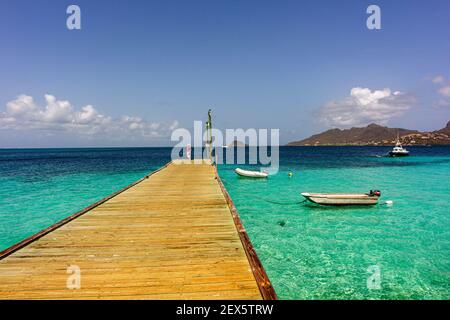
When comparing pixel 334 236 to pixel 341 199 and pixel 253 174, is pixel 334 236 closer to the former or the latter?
pixel 341 199

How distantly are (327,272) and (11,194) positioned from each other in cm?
2899

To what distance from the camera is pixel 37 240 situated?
683 cm

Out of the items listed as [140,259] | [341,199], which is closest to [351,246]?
[341,199]

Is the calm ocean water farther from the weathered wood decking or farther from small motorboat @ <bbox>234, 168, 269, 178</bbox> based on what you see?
small motorboat @ <bbox>234, 168, 269, 178</bbox>

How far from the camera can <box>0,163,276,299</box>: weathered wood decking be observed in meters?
4.47

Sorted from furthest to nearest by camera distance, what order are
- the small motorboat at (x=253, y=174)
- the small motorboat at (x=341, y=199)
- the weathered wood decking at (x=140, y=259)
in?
the small motorboat at (x=253, y=174), the small motorboat at (x=341, y=199), the weathered wood decking at (x=140, y=259)

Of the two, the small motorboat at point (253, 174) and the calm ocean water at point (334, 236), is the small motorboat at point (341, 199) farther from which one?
the small motorboat at point (253, 174)

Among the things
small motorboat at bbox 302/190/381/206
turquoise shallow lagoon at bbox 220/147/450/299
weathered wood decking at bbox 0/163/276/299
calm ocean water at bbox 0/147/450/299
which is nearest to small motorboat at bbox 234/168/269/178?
calm ocean water at bbox 0/147/450/299

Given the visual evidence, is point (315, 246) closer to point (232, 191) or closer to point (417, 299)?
point (417, 299)

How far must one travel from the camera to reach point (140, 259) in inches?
225

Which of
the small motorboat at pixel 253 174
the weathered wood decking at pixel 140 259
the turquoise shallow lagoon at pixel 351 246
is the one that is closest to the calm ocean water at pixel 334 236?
the turquoise shallow lagoon at pixel 351 246

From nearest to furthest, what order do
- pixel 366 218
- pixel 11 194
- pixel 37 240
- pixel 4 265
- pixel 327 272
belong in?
pixel 4 265
pixel 37 240
pixel 327 272
pixel 366 218
pixel 11 194

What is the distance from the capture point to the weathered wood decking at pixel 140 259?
4469 mm

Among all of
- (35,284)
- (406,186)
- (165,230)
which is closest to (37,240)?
(35,284)
